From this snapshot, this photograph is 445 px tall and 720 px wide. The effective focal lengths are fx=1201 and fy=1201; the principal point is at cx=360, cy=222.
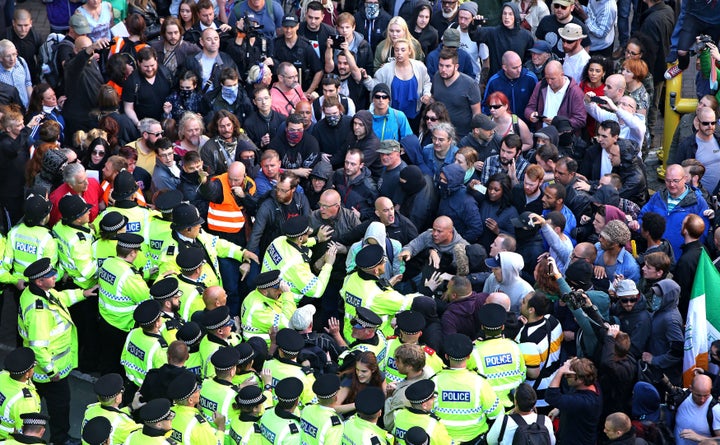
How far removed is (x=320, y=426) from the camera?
8.49 meters

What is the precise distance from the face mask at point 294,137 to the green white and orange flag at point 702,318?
434 centimetres

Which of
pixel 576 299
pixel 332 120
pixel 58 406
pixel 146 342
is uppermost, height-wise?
pixel 576 299

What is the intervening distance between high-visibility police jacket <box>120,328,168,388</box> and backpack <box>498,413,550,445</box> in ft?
9.22

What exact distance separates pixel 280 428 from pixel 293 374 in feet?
2.04

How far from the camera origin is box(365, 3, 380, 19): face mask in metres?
14.8

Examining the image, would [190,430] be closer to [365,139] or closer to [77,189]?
[77,189]

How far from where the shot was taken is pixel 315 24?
47.6ft

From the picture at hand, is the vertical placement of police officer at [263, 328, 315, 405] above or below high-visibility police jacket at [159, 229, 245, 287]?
above

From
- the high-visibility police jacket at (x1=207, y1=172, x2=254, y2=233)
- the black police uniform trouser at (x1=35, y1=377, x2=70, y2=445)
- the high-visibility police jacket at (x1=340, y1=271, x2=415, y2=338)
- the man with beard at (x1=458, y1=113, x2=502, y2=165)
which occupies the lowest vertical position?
the black police uniform trouser at (x1=35, y1=377, x2=70, y2=445)

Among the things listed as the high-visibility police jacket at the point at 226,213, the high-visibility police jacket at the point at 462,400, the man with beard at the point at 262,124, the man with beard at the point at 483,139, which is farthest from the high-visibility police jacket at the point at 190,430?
the man with beard at the point at 262,124

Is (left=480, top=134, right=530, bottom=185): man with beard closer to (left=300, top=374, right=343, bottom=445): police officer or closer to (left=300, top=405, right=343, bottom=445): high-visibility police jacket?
(left=300, top=374, right=343, bottom=445): police officer

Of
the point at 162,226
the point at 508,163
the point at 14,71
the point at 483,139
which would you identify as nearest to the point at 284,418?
the point at 162,226

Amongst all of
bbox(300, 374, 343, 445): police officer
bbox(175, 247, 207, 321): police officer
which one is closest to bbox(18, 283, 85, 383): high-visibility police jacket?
bbox(175, 247, 207, 321): police officer

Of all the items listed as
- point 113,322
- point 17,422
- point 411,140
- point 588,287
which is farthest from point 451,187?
point 17,422
